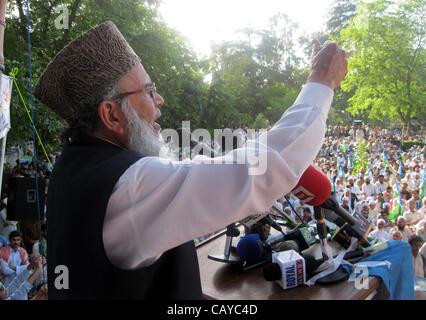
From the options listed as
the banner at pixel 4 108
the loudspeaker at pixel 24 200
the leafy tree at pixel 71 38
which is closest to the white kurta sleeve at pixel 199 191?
the banner at pixel 4 108

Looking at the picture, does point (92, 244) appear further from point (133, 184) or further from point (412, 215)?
point (412, 215)

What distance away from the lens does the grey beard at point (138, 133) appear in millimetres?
1101

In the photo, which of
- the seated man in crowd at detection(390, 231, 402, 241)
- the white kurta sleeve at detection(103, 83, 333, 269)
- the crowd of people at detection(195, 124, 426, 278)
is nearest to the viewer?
the white kurta sleeve at detection(103, 83, 333, 269)

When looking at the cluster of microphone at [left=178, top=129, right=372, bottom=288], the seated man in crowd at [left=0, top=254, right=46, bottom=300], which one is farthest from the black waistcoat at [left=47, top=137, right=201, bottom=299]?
the seated man in crowd at [left=0, top=254, right=46, bottom=300]

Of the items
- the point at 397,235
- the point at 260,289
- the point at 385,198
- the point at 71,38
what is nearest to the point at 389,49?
the point at 385,198

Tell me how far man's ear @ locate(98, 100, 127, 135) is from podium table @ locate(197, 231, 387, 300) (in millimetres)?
906

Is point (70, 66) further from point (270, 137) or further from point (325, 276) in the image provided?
point (325, 276)

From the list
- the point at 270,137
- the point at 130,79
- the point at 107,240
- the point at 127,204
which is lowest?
the point at 107,240

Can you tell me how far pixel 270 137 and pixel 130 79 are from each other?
0.57 m

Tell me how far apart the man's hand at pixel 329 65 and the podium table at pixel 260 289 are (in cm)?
97

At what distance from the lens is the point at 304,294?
1.48 m

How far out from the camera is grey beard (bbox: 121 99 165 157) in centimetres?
110

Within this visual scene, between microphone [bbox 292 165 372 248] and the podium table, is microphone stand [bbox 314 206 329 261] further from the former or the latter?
the podium table
